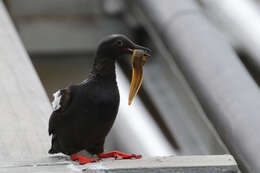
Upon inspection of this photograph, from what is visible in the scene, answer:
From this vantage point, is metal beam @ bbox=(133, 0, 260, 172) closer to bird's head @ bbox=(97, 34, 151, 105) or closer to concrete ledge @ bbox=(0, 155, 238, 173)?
concrete ledge @ bbox=(0, 155, 238, 173)

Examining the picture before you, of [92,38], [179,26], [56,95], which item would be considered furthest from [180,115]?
[56,95]

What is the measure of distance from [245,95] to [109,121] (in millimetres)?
1874

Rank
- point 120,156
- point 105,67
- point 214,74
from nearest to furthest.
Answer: point 105,67 < point 120,156 < point 214,74

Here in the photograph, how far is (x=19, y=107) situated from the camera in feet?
12.0

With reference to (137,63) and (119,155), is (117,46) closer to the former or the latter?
(137,63)

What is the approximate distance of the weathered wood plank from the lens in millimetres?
3240

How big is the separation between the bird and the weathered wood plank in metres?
0.57

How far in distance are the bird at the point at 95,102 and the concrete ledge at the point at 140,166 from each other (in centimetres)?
8

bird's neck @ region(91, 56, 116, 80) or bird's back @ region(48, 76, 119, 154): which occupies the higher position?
bird's neck @ region(91, 56, 116, 80)

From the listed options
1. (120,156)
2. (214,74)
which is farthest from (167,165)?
(214,74)

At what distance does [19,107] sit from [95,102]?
1260 millimetres

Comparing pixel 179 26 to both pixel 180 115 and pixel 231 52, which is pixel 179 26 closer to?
pixel 231 52

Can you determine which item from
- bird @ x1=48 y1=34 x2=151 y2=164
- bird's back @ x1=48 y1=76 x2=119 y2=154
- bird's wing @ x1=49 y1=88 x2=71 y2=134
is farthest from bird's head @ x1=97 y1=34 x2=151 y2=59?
bird's wing @ x1=49 y1=88 x2=71 y2=134

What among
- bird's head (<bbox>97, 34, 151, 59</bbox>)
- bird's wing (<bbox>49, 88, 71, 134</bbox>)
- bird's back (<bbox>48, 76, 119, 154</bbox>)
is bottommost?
bird's back (<bbox>48, 76, 119, 154</bbox>)
